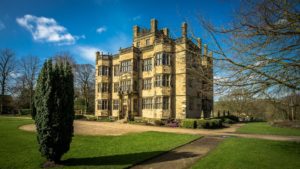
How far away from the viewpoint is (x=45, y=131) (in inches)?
300

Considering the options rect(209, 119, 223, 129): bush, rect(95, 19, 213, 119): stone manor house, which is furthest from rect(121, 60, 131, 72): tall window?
rect(209, 119, 223, 129): bush

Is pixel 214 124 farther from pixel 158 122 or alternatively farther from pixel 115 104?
pixel 115 104

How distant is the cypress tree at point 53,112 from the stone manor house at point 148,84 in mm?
17771

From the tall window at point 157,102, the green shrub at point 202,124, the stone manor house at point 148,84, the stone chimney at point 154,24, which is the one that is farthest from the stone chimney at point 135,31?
the green shrub at point 202,124

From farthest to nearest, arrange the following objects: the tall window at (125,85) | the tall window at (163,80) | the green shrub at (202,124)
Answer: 1. the tall window at (125,85)
2. the tall window at (163,80)
3. the green shrub at (202,124)

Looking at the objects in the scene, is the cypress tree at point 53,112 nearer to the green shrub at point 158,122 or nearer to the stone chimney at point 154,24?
the green shrub at point 158,122

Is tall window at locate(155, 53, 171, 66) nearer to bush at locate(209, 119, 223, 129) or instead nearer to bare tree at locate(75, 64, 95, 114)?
bush at locate(209, 119, 223, 129)

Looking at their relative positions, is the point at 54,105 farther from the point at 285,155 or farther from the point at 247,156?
the point at 285,155

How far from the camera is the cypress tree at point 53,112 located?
24.8 ft

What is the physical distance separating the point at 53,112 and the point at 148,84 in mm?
23786

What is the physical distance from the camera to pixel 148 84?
102 ft

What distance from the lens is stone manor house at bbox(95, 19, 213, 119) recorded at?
28.3 metres

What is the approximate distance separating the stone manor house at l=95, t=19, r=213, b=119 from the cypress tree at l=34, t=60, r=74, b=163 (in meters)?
17.8

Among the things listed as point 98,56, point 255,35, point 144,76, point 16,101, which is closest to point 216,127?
point 144,76
